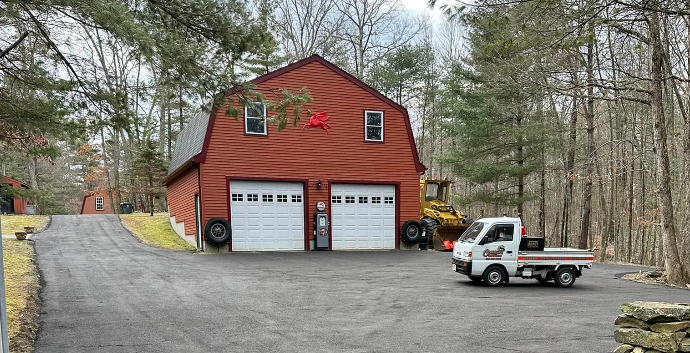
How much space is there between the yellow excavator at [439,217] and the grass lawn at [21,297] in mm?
13338

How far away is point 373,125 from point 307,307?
1194 cm

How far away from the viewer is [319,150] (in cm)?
1880

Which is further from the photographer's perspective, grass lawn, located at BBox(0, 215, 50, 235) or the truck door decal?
grass lawn, located at BBox(0, 215, 50, 235)

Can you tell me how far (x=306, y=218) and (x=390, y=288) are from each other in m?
8.37

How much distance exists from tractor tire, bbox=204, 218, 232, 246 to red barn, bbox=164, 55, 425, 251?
3 cm

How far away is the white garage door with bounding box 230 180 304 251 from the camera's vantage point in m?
17.7

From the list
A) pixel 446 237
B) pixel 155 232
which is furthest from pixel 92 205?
pixel 446 237

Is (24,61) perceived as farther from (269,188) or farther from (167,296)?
(269,188)

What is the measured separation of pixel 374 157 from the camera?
1955 cm

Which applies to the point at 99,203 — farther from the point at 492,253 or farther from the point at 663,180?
the point at 663,180

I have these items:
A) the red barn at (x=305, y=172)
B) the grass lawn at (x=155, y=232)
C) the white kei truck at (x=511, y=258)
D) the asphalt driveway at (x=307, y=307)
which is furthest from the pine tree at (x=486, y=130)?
the grass lawn at (x=155, y=232)

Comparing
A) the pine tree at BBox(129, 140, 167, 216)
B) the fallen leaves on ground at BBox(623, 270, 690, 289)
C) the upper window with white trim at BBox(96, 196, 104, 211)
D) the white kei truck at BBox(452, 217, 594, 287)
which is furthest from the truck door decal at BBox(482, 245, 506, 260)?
the upper window with white trim at BBox(96, 196, 104, 211)

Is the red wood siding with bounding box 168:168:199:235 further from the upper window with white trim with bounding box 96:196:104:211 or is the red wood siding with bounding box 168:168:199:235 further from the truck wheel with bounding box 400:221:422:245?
the upper window with white trim with bounding box 96:196:104:211

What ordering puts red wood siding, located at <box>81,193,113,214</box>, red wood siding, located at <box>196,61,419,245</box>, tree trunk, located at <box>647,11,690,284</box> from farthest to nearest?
red wood siding, located at <box>81,193,113,214</box>, red wood siding, located at <box>196,61,419,245</box>, tree trunk, located at <box>647,11,690,284</box>
